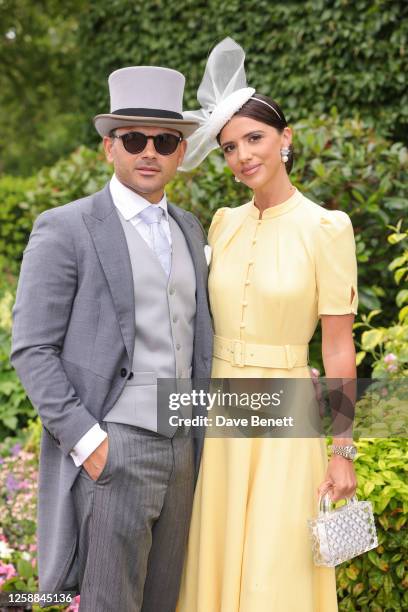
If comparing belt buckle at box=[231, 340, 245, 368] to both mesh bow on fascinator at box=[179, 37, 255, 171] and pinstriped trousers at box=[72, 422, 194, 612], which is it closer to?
pinstriped trousers at box=[72, 422, 194, 612]

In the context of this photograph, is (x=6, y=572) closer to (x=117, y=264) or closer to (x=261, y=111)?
(x=117, y=264)

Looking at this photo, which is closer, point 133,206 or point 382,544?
point 133,206

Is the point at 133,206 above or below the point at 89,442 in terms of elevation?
above

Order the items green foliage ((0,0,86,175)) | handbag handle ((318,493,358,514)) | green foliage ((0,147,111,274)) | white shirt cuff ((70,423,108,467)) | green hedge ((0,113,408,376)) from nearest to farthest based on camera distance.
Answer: white shirt cuff ((70,423,108,467)) → handbag handle ((318,493,358,514)) → green hedge ((0,113,408,376)) → green foliage ((0,147,111,274)) → green foliage ((0,0,86,175))

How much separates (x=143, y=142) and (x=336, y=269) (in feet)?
2.47

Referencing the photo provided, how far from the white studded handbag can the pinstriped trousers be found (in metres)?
0.47

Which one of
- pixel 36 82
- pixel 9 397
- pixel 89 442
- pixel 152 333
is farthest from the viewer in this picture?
pixel 36 82

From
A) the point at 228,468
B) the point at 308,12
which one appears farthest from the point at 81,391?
the point at 308,12

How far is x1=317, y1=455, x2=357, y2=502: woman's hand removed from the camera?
2445 millimetres

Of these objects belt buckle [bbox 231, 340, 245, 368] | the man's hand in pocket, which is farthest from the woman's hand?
the man's hand in pocket

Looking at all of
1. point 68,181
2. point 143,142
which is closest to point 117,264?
point 143,142

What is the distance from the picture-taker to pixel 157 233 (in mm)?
2561

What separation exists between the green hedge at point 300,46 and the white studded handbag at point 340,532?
3957mm

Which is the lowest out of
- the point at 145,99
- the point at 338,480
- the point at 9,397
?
the point at 338,480
